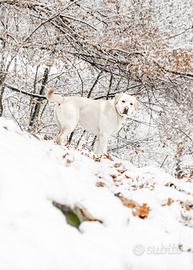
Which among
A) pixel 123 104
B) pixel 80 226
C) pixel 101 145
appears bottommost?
pixel 101 145

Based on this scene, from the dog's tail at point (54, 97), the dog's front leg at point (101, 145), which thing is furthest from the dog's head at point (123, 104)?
the dog's tail at point (54, 97)

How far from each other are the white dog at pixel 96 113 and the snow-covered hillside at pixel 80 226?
352cm

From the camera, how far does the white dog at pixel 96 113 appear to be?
7988 mm

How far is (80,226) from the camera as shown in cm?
316

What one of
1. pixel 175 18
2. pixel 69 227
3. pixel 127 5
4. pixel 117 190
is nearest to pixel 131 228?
pixel 69 227

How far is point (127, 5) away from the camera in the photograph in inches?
502

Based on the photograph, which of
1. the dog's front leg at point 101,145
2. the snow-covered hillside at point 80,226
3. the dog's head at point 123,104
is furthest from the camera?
the dog's front leg at point 101,145

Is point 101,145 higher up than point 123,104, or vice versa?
point 123,104

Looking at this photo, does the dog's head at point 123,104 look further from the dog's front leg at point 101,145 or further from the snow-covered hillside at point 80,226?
the snow-covered hillside at point 80,226

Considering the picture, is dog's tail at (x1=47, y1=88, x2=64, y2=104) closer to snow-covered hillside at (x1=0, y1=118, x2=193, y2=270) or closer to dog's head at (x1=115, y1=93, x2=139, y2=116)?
dog's head at (x1=115, y1=93, x2=139, y2=116)

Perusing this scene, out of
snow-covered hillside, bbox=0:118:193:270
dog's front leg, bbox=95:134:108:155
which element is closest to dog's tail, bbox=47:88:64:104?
dog's front leg, bbox=95:134:108:155

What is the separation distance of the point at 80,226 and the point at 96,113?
512cm

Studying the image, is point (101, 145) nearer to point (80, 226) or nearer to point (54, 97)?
point (54, 97)

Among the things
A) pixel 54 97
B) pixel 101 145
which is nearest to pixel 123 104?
pixel 101 145
